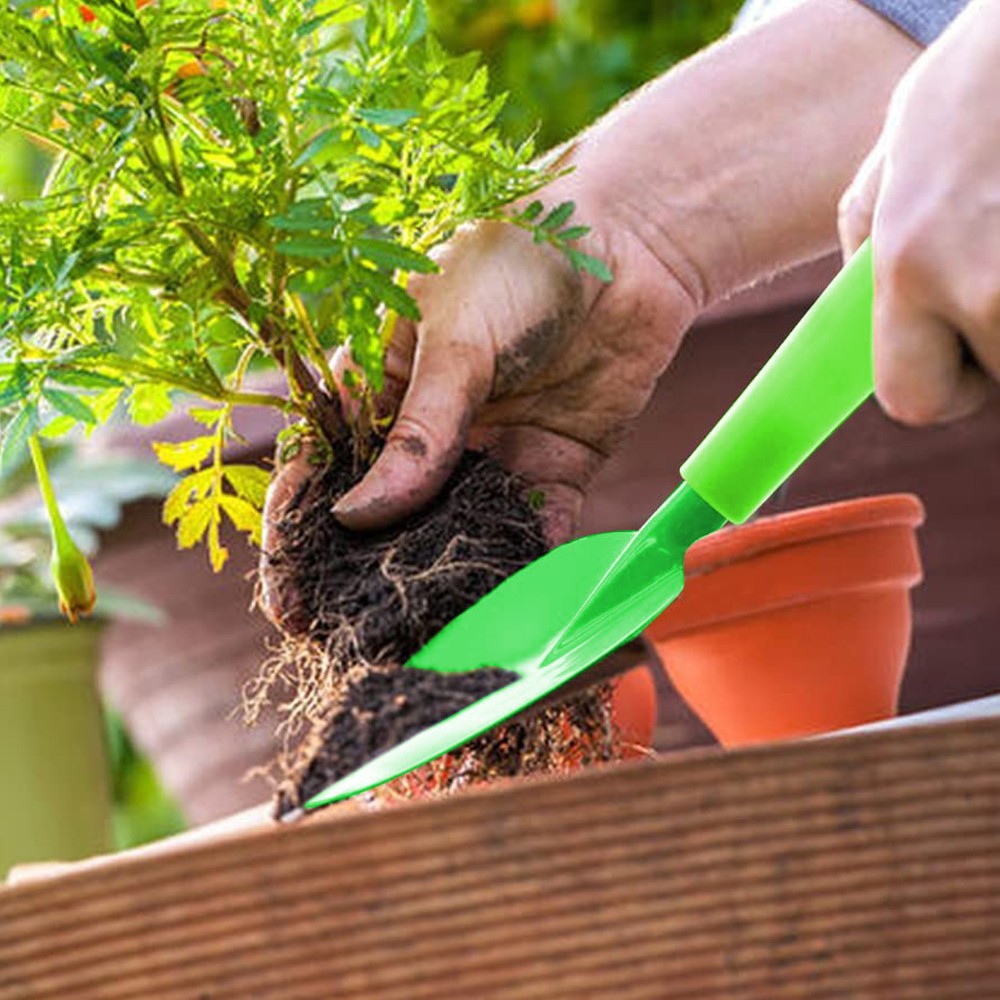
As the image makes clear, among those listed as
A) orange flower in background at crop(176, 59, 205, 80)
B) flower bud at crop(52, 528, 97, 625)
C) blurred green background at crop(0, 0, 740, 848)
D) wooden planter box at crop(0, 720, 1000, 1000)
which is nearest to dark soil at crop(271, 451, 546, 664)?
flower bud at crop(52, 528, 97, 625)

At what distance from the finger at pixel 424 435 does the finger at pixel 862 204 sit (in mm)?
299

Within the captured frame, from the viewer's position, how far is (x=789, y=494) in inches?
73.0

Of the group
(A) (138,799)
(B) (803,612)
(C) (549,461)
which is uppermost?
(C) (549,461)

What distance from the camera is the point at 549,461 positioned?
3.68 ft

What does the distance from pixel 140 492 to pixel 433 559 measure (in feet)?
3.62

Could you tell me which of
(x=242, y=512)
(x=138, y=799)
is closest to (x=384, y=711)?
(x=242, y=512)

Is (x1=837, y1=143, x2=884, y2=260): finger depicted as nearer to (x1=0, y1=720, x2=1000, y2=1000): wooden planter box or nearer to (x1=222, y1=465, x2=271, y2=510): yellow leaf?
(x1=0, y1=720, x2=1000, y2=1000): wooden planter box

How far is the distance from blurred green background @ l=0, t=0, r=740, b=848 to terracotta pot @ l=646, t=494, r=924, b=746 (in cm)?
115

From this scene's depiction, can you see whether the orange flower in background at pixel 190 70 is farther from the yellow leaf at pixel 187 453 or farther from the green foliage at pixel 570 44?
the green foliage at pixel 570 44

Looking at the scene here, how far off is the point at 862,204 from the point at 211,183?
1.10 feet

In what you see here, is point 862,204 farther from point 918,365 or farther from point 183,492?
point 183,492

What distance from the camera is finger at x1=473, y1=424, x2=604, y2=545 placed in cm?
111

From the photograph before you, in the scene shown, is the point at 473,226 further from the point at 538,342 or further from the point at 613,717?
the point at 613,717

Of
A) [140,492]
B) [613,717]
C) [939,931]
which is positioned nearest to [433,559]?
[613,717]
